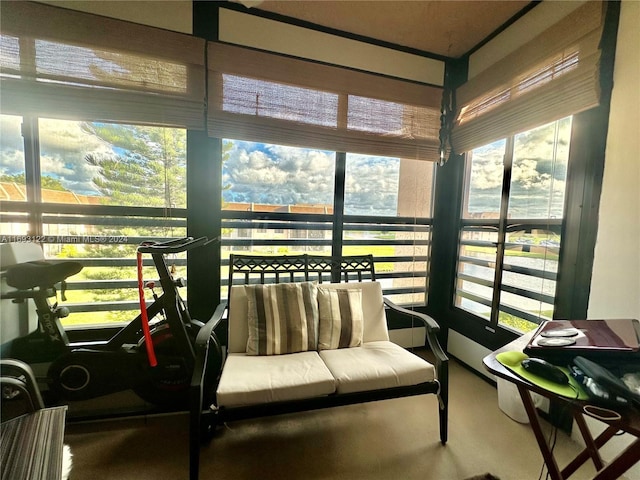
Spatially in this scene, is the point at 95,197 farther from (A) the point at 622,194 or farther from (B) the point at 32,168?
(A) the point at 622,194

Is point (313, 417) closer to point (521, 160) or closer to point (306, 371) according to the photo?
point (306, 371)

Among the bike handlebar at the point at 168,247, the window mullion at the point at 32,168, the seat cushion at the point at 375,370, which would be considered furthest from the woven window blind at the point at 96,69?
the seat cushion at the point at 375,370

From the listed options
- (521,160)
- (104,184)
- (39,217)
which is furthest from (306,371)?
(521,160)

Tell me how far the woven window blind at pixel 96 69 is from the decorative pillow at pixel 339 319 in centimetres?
153

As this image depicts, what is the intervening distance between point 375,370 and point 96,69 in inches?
99.0

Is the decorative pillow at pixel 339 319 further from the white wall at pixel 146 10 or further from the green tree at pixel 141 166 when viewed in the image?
the white wall at pixel 146 10

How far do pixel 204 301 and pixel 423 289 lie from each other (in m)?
2.05

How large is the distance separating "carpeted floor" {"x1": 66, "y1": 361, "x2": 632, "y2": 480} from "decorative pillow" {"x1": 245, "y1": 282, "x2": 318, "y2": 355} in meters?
0.49

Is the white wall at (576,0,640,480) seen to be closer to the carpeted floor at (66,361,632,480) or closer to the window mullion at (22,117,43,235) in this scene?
the carpeted floor at (66,361,632,480)

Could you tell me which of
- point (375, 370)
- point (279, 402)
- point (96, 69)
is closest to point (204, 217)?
point (96, 69)

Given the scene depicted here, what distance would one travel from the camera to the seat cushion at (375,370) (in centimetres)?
150

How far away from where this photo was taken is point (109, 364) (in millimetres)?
1675

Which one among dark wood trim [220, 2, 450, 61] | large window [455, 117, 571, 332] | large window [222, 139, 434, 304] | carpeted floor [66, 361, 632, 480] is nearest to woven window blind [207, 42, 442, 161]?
large window [222, 139, 434, 304]

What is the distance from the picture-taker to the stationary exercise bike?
5.34ft
